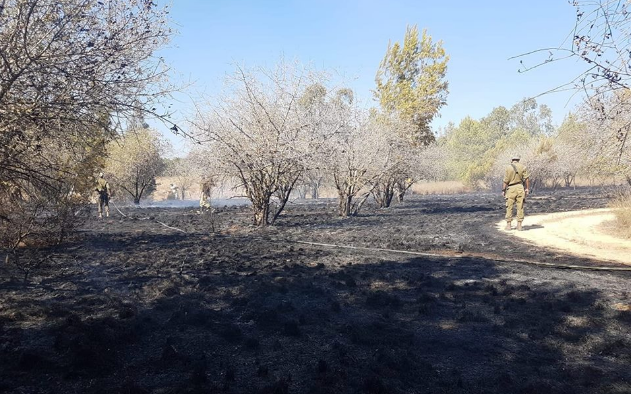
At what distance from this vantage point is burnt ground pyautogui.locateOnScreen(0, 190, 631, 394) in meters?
4.25

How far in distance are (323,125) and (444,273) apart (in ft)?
34.3

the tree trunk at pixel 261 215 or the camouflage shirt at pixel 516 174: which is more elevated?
the camouflage shirt at pixel 516 174

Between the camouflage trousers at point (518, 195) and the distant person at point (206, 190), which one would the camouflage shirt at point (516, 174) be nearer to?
the camouflage trousers at point (518, 195)

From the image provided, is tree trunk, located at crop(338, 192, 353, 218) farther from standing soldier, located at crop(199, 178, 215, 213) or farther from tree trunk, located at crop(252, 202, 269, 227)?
standing soldier, located at crop(199, 178, 215, 213)

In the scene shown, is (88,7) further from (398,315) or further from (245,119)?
(245,119)

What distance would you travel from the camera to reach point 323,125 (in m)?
18.3

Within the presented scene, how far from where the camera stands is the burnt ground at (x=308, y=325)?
4.25 m

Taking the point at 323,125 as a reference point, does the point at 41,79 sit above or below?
below

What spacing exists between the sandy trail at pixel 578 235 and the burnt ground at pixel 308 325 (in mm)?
1223

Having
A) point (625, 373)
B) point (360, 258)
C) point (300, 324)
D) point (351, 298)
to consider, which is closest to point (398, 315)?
point (351, 298)

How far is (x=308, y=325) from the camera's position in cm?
584

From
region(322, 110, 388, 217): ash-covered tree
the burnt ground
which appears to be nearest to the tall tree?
region(322, 110, 388, 217): ash-covered tree

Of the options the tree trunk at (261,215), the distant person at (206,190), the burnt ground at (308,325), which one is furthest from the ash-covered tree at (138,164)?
the burnt ground at (308,325)

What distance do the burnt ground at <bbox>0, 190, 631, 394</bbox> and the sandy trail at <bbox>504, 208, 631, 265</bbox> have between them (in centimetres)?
122
